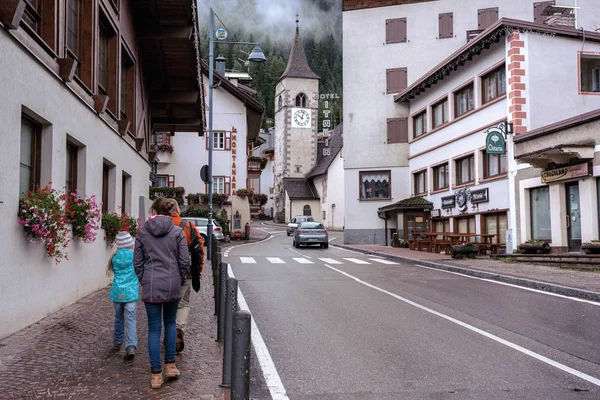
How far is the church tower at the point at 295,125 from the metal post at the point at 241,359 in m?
77.3

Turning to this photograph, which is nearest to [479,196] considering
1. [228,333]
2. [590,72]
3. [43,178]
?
[590,72]

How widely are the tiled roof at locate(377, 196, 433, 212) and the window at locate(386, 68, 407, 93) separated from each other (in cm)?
679

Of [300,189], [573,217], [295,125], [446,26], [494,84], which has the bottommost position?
[573,217]

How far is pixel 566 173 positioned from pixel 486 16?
19215 millimetres

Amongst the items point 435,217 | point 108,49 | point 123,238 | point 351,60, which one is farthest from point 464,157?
point 123,238

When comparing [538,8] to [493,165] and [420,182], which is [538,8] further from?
[493,165]

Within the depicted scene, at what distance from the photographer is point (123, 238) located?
677cm

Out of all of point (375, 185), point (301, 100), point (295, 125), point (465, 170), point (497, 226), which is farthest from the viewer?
point (301, 100)

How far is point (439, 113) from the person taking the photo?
1288 inches

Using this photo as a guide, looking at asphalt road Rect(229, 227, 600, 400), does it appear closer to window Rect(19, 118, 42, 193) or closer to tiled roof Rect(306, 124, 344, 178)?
window Rect(19, 118, 42, 193)

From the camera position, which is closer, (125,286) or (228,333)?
(228,333)

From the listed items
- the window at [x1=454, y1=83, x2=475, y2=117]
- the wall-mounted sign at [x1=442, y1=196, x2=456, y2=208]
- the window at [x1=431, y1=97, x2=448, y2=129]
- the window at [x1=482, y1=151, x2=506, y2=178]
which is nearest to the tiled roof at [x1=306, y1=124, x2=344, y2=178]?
the window at [x1=431, y1=97, x2=448, y2=129]

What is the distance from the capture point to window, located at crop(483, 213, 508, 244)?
2528cm

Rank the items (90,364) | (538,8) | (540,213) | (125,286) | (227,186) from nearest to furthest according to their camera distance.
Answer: (90,364) → (125,286) → (540,213) → (538,8) → (227,186)
